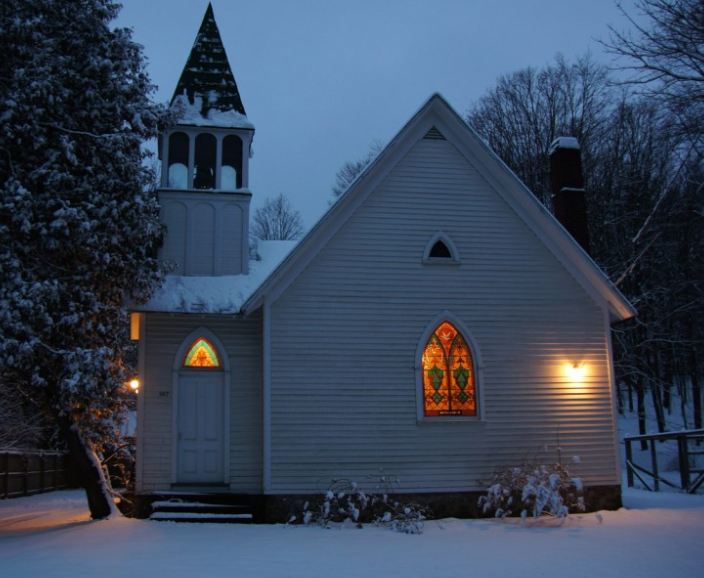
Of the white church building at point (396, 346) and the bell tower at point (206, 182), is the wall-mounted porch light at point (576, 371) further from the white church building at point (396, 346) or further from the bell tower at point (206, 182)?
the bell tower at point (206, 182)

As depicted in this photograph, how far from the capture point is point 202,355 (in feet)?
45.4

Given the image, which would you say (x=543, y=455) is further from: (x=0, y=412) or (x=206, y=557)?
(x=0, y=412)

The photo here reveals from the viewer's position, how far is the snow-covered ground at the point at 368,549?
28.2ft

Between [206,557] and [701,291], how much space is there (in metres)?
20.8

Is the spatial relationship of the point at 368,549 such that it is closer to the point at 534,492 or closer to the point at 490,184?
the point at 534,492

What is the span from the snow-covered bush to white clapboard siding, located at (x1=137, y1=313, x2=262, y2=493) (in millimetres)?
4278

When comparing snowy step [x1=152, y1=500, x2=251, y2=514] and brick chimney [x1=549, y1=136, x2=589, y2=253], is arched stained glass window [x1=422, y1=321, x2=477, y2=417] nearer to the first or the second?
snowy step [x1=152, y1=500, x2=251, y2=514]

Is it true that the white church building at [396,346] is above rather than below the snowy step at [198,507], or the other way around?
above

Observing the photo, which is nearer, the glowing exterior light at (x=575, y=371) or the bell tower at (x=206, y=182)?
the glowing exterior light at (x=575, y=371)

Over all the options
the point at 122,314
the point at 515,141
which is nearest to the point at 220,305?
the point at 122,314

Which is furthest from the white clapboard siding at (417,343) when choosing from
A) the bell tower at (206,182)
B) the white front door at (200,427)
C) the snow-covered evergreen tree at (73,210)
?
the snow-covered evergreen tree at (73,210)

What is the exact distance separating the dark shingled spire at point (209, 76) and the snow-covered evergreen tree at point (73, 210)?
7.55 ft

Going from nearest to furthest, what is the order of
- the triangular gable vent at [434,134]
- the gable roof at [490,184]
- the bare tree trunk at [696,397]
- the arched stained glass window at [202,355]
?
the gable roof at [490,184] → the arched stained glass window at [202,355] → the triangular gable vent at [434,134] → the bare tree trunk at [696,397]

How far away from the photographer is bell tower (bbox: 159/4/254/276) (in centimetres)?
1468
